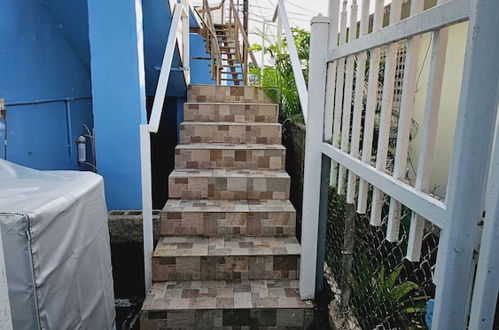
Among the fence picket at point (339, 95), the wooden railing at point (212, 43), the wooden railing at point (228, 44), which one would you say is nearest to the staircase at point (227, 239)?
the fence picket at point (339, 95)

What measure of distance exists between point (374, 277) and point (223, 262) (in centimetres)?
94

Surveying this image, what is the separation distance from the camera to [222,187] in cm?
277

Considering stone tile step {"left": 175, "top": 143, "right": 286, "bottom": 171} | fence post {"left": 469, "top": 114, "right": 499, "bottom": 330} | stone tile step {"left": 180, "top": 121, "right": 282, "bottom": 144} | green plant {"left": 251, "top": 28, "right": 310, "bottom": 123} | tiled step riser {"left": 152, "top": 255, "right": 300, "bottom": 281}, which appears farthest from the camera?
green plant {"left": 251, "top": 28, "right": 310, "bottom": 123}

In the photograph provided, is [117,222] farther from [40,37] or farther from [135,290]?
[40,37]

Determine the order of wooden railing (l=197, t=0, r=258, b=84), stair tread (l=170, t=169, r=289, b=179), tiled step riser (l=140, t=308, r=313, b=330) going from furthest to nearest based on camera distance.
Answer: wooden railing (l=197, t=0, r=258, b=84)
stair tread (l=170, t=169, r=289, b=179)
tiled step riser (l=140, t=308, r=313, b=330)

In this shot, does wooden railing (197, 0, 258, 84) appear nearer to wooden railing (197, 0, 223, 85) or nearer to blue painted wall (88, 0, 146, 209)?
wooden railing (197, 0, 223, 85)

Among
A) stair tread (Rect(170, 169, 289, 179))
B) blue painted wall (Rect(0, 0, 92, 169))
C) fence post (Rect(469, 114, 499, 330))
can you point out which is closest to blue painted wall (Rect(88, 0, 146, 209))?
stair tread (Rect(170, 169, 289, 179))

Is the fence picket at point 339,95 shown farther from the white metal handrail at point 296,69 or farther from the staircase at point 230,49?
the staircase at point 230,49

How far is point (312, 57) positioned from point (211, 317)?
151cm

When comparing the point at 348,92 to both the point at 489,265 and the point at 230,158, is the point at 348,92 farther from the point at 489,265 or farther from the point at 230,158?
the point at 230,158

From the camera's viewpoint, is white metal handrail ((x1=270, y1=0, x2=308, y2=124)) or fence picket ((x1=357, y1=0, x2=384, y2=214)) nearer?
fence picket ((x1=357, y1=0, x2=384, y2=214))

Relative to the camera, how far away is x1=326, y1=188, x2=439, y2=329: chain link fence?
1.53 m

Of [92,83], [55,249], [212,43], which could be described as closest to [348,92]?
[55,249]

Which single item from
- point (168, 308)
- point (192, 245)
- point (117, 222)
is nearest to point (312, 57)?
point (192, 245)
